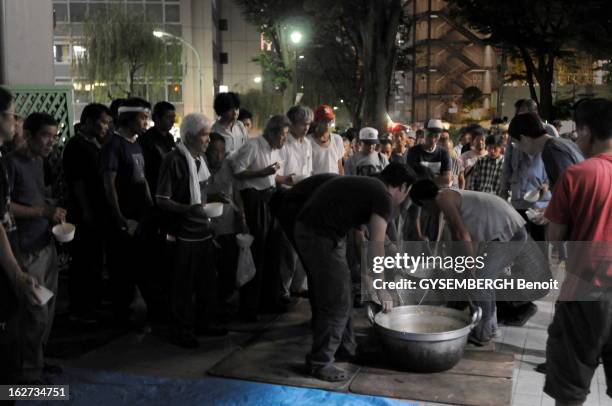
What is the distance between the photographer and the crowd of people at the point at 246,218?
3.54m

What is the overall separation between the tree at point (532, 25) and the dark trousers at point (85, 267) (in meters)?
25.0

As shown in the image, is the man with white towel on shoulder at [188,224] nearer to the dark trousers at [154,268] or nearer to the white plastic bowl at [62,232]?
the dark trousers at [154,268]

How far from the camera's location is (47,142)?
4.92 metres

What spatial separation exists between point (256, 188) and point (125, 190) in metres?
1.28

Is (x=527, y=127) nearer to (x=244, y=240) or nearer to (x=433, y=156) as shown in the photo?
(x=244, y=240)

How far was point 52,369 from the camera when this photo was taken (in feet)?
17.0

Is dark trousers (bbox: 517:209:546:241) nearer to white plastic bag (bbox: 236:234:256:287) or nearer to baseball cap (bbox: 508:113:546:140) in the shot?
baseball cap (bbox: 508:113:546:140)

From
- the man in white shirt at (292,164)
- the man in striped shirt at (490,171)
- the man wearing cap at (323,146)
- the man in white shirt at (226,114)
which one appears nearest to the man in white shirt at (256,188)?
the man in white shirt at (292,164)

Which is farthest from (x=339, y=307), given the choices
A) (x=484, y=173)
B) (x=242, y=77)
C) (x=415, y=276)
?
(x=242, y=77)

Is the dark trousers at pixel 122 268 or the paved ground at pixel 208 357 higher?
the dark trousers at pixel 122 268

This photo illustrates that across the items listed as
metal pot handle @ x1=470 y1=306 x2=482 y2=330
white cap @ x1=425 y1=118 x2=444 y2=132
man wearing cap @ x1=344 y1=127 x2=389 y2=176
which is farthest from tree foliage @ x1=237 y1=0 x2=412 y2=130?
metal pot handle @ x1=470 y1=306 x2=482 y2=330

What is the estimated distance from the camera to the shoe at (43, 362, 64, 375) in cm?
516

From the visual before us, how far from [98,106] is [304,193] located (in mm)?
2508

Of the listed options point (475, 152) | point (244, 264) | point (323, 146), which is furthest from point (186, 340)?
point (475, 152)
